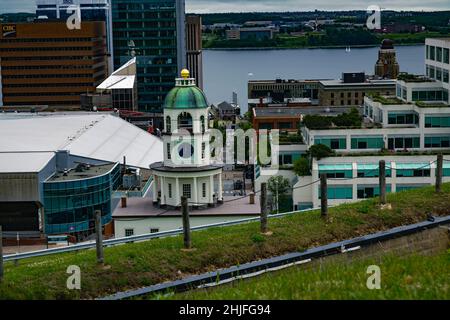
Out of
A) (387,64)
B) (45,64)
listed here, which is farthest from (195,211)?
(387,64)

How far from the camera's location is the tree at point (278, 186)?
35.5 metres

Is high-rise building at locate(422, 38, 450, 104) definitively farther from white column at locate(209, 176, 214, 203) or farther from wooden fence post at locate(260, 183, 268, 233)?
wooden fence post at locate(260, 183, 268, 233)

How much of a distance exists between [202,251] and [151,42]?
71.3 m

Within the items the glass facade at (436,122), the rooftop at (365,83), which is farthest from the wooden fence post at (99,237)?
the rooftop at (365,83)

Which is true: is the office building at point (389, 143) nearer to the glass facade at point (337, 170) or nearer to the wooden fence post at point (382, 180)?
the glass facade at point (337, 170)

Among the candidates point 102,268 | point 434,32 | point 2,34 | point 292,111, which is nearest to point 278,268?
point 102,268

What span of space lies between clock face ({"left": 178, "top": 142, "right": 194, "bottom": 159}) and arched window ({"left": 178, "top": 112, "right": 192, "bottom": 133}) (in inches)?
24.1

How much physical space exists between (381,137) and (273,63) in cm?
14111

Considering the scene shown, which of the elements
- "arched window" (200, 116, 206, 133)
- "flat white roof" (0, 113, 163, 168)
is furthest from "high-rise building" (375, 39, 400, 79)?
"arched window" (200, 116, 206, 133)

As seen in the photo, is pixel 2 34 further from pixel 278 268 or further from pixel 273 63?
pixel 273 63

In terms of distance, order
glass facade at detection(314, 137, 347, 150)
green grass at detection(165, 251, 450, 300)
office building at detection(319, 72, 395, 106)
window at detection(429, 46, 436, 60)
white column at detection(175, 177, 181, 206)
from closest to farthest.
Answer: green grass at detection(165, 251, 450, 300) < white column at detection(175, 177, 181, 206) < glass facade at detection(314, 137, 347, 150) < window at detection(429, 46, 436, 60) < office building at detection(319, 72, 395, 106)

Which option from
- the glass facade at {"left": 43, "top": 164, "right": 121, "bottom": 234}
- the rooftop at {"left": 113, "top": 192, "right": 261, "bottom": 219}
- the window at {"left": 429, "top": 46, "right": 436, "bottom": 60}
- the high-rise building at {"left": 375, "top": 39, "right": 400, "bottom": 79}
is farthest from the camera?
the high-rise building at {"left": 375, "top": 39, "right": 400, "bottom": 79}

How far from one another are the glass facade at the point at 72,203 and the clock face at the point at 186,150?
25.1 ft

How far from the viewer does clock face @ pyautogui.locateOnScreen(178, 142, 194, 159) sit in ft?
86.6
